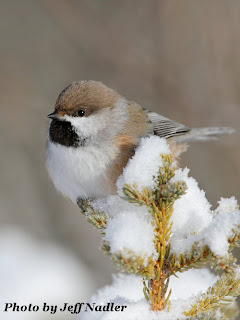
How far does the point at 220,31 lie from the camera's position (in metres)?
4.80

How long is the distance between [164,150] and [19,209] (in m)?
4.45

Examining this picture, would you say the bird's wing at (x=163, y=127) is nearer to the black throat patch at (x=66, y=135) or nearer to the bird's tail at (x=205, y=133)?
the bird's tail at (x=205, y=133)

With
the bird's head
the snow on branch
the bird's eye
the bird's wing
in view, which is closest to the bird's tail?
the bird's wing

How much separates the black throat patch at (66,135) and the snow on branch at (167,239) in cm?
103

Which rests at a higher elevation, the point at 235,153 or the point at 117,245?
the point at 235,153

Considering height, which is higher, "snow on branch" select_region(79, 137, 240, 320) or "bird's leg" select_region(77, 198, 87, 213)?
"bird's leg" select_region(77, 198, 87, 213)

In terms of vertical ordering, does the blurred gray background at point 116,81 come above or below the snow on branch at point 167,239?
above

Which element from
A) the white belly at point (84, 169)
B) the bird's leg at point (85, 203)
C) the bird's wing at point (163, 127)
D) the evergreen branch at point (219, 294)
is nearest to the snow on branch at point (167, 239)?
the evergreen branch at point (219, 294)

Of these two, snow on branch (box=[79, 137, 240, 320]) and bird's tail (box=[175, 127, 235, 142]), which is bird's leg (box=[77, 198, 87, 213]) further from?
bird's tail (box=[175, 127, 235, 142])

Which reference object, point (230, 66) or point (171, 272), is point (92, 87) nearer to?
point (171, 272)

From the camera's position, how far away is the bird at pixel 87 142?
2686 millimetres

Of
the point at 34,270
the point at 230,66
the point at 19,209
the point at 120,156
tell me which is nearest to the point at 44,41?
the point at 19,209

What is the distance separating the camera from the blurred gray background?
16.1 feet

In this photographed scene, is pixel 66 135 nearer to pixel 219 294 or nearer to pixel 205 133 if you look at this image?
pixel 219 294
